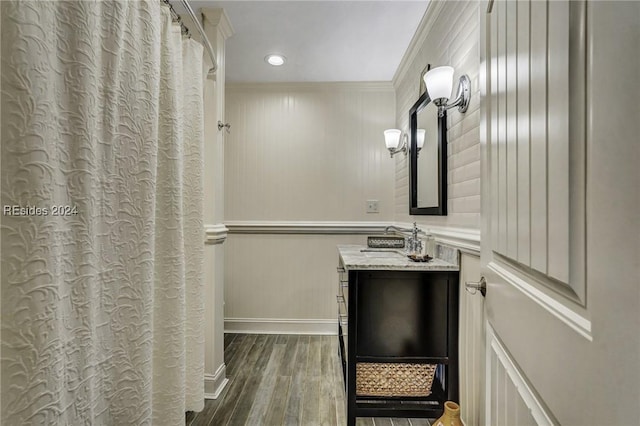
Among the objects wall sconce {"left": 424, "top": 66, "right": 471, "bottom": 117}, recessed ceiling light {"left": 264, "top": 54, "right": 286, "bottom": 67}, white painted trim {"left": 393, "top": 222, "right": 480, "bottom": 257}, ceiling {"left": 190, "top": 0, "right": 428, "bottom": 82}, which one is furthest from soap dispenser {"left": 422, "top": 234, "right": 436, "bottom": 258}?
recessed ceiling light {"left": 264, "top": 54, "right": 286, "bottom": 67}

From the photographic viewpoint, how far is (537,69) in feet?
1.70

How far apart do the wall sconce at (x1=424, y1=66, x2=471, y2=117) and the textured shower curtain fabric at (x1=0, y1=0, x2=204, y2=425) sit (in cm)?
118

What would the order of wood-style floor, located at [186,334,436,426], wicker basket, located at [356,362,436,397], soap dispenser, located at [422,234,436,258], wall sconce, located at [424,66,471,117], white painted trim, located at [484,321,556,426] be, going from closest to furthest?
1. white painted trim, located at [484,321,556,426]
2. wall sconce, located at [424,66,471,117]
3. wicker basket, located at [356,362,436,397]
4. wood-style floor, located at [186,334,436,426]
5. soap dispenser, located at [422,234,436,258]

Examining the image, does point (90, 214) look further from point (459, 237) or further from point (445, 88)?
point (445, 88)

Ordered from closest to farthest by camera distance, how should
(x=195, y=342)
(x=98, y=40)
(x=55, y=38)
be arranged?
(x=55, y=38), (x=98, y=40), (x=195, y=342)

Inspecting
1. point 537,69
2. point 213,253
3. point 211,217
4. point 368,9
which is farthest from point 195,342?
point 368,9

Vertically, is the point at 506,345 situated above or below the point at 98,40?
below

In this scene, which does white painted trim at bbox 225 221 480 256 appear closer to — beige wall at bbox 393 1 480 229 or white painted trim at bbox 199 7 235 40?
beige wall at bbox 393 1 480 229

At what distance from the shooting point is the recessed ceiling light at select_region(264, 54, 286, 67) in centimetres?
241

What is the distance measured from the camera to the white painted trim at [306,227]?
285 cm

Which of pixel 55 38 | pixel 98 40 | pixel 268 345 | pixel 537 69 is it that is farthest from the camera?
pixel 268 345

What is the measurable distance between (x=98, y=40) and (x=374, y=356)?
161 cm

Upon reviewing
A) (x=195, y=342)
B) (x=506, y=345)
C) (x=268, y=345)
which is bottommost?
(x=268, y=345)

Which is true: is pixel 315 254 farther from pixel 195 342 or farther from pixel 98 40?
pixel 98 40
